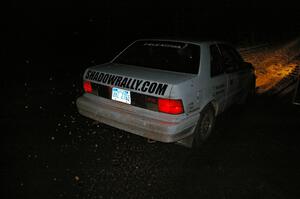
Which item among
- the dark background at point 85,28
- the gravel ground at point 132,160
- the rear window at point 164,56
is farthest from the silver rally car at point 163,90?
the dark background at point 85,28

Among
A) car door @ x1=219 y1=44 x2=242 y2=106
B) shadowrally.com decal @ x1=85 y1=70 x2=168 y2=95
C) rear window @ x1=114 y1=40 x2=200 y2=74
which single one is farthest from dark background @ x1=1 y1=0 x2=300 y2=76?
shadowrally.com decal @ x1=85 y1=70 x2=168 y2=95

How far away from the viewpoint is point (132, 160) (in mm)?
3428

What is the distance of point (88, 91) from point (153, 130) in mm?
1237

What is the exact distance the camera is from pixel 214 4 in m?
28.2

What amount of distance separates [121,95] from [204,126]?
1.40 metres

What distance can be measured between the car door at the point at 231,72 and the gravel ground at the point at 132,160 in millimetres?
586

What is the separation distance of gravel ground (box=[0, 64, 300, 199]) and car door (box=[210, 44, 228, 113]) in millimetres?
707

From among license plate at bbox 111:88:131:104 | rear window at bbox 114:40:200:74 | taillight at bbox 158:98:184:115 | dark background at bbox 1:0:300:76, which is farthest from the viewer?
dark background at bbox 1:0:300:76

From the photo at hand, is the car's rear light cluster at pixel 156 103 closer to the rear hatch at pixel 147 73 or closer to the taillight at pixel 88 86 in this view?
the rear hatch at pixel 147 73

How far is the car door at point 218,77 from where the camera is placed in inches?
147

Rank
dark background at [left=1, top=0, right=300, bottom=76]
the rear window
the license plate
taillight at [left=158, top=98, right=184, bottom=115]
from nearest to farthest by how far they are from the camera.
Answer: taillight at [left=158, top=98, right=184, bottom=115]
the license plate
the rear window
dark background at [left=1, top=0, right=300, bottom=76]

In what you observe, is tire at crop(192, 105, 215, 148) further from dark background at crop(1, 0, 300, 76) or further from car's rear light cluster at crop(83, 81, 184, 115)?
dark background at crop(1, 0, 300, 76)

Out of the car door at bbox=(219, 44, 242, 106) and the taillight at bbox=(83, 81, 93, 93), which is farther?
the car door at bbox=(219, 44, 242, 106)

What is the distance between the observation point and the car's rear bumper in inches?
122
